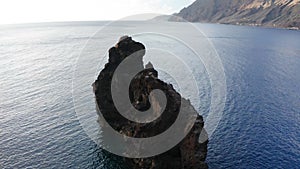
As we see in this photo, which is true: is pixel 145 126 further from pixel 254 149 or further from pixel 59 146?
pixel 254 149

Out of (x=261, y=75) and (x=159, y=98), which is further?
(x=261, y=75)

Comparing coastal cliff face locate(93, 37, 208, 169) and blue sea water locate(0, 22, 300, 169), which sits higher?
coastal cliff face locate(93, 37, 208, 169)

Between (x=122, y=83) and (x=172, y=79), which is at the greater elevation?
(x=122, y=83)

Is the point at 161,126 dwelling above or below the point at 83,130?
above

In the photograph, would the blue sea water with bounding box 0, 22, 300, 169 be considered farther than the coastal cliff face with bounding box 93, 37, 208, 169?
Yes

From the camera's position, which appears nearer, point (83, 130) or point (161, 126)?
point (161, 126)

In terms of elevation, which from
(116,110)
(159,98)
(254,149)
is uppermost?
(159,98)

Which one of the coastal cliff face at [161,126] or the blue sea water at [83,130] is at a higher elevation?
the coastal cliff face at [161,126]

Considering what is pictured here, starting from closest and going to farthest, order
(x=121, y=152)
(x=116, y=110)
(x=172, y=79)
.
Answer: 1. (x=121, y=152)
2. (x=116, y=110)
3. (x=172, y=79)

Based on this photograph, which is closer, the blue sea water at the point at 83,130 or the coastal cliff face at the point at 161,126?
the coastal cliff face at the point at 161,126

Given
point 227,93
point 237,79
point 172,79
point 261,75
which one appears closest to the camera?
point 227,93

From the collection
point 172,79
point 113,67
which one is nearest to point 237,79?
point 172,79
